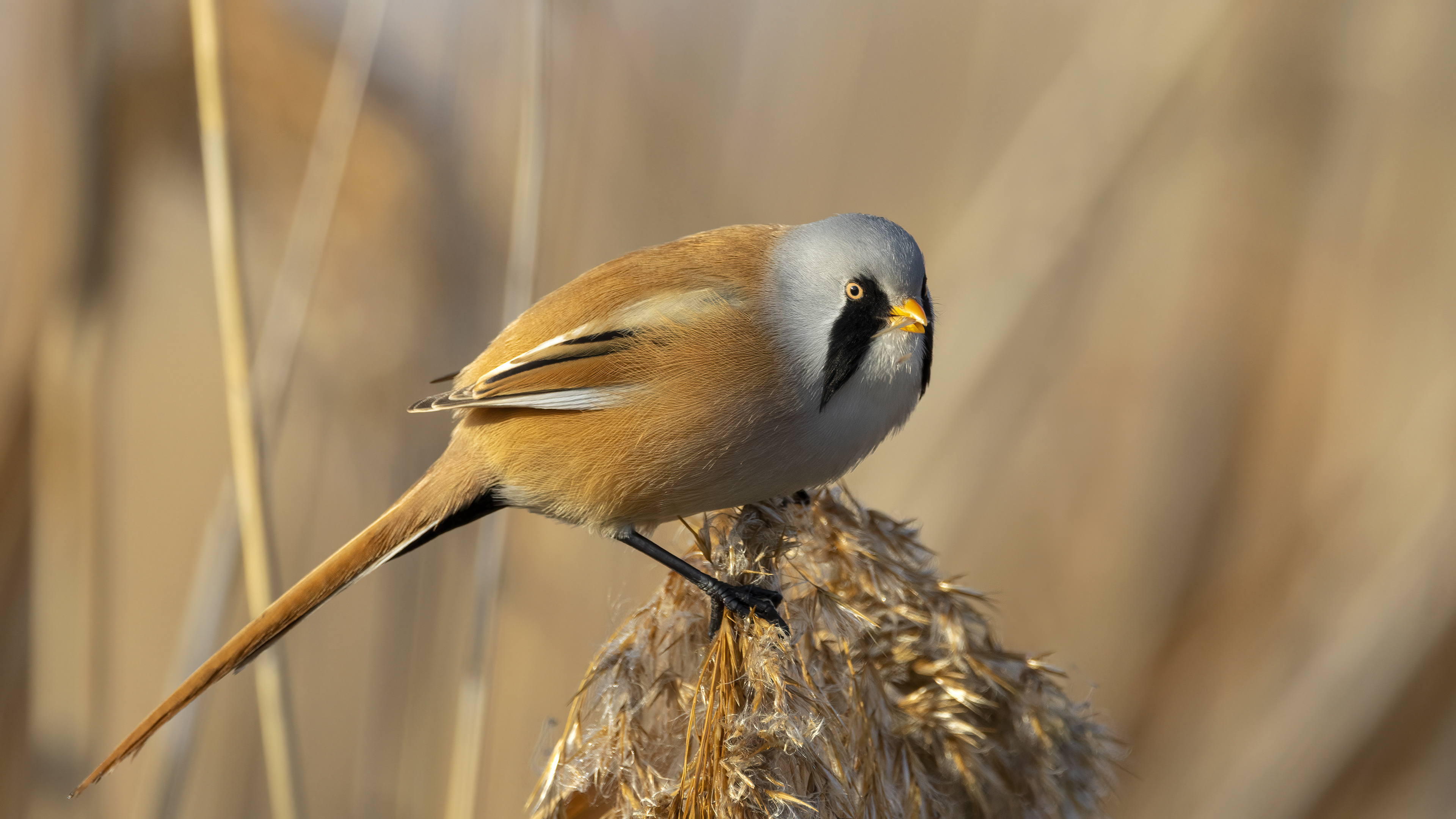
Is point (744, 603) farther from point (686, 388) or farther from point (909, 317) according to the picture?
point (909, 317)

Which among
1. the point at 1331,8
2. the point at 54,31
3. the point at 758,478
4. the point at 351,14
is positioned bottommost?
the point at 758,478

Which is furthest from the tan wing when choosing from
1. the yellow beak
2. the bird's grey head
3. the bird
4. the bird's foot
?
the bird's foot

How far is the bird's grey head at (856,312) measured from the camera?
1655mm

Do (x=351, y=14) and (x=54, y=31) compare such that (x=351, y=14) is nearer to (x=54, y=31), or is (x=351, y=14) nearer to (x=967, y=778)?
(x=54, y=31)

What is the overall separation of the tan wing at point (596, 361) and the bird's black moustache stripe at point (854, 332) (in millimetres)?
176

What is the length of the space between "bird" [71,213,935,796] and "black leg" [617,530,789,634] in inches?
0.5

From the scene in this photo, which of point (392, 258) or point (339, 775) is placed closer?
point (392, 258)

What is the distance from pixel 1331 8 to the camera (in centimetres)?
266

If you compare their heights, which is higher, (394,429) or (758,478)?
(758,478)

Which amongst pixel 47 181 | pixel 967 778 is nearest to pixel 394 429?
pixel 47 181

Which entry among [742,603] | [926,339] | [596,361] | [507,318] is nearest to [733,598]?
[742,603]

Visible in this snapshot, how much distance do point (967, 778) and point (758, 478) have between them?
0.57 meters

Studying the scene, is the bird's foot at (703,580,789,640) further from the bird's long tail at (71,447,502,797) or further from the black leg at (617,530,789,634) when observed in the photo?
the bird's long tail at (71,447,502,797)

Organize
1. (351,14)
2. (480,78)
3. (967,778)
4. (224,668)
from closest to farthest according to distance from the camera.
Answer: (224,668)
(967,778)
(351,14)
(480,78)
